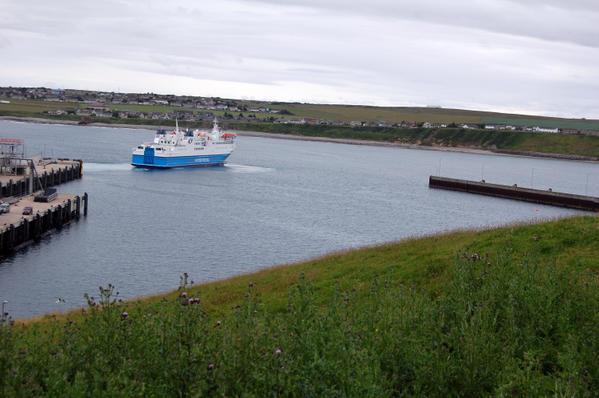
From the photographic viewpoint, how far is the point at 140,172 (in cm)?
8219

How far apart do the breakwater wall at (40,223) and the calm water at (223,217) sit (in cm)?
73

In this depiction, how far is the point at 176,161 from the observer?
8975cm

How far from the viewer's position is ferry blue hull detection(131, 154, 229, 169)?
86062 millimetres

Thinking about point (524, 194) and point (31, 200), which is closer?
point (31, 200)

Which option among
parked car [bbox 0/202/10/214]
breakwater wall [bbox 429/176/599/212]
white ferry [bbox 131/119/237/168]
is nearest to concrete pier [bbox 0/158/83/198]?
parked car [bbox 0/202/10/214]

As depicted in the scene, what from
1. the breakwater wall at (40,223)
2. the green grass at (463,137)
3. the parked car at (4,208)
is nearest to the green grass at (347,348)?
the breakwater wall at (40,223)

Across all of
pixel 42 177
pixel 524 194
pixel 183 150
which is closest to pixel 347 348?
pixel 42 177

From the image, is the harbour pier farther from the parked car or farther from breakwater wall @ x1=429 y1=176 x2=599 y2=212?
breakwater wall @ x1=429 y1=176 x2=599 y2=212

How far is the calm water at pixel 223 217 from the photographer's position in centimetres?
3191

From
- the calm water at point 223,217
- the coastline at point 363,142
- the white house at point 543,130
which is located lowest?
the calm water at point 223,217

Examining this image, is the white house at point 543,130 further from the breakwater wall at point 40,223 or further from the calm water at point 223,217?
the breakwater wall at point 40,223

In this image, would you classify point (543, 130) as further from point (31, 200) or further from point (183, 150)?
point (31, 200)

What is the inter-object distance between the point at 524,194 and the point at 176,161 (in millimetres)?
38717

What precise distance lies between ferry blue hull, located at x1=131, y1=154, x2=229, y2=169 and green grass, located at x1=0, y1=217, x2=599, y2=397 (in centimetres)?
7675
